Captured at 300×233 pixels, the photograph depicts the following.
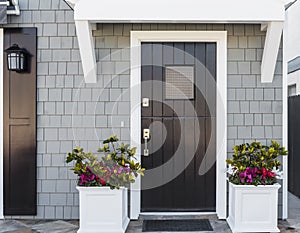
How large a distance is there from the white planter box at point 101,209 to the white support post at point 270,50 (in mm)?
2121

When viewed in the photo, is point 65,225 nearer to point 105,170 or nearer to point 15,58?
point 105,170

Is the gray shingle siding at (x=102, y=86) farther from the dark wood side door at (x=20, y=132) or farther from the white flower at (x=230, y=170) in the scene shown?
the white flower at (x=230, y=170)

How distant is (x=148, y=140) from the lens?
5332mm

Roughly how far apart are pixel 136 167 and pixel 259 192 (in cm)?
129

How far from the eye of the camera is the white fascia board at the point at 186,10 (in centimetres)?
439

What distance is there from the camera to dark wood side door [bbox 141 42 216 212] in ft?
17.5

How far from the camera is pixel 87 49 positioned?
16.0 feet

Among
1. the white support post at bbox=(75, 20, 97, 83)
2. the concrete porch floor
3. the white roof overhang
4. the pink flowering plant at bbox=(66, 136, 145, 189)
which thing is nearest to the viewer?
the white roof overhang

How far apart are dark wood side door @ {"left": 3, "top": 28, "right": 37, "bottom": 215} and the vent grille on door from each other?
1.59 m

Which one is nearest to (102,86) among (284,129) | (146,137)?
(146,137)

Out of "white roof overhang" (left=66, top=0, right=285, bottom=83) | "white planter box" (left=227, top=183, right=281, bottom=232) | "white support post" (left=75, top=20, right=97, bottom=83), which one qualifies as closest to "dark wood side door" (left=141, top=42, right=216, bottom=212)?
"white support post" (left=75, top=20, right=97, bottom=83)

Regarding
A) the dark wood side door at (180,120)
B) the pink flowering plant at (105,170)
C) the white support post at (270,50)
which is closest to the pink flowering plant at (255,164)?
the dark wood side door at (180,120)

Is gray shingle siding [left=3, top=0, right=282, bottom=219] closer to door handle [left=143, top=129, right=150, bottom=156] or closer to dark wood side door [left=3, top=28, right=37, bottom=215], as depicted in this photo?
dark wood side door [left=3, top=28, right=37, bottom=215]

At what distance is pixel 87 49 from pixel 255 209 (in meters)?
2.47
